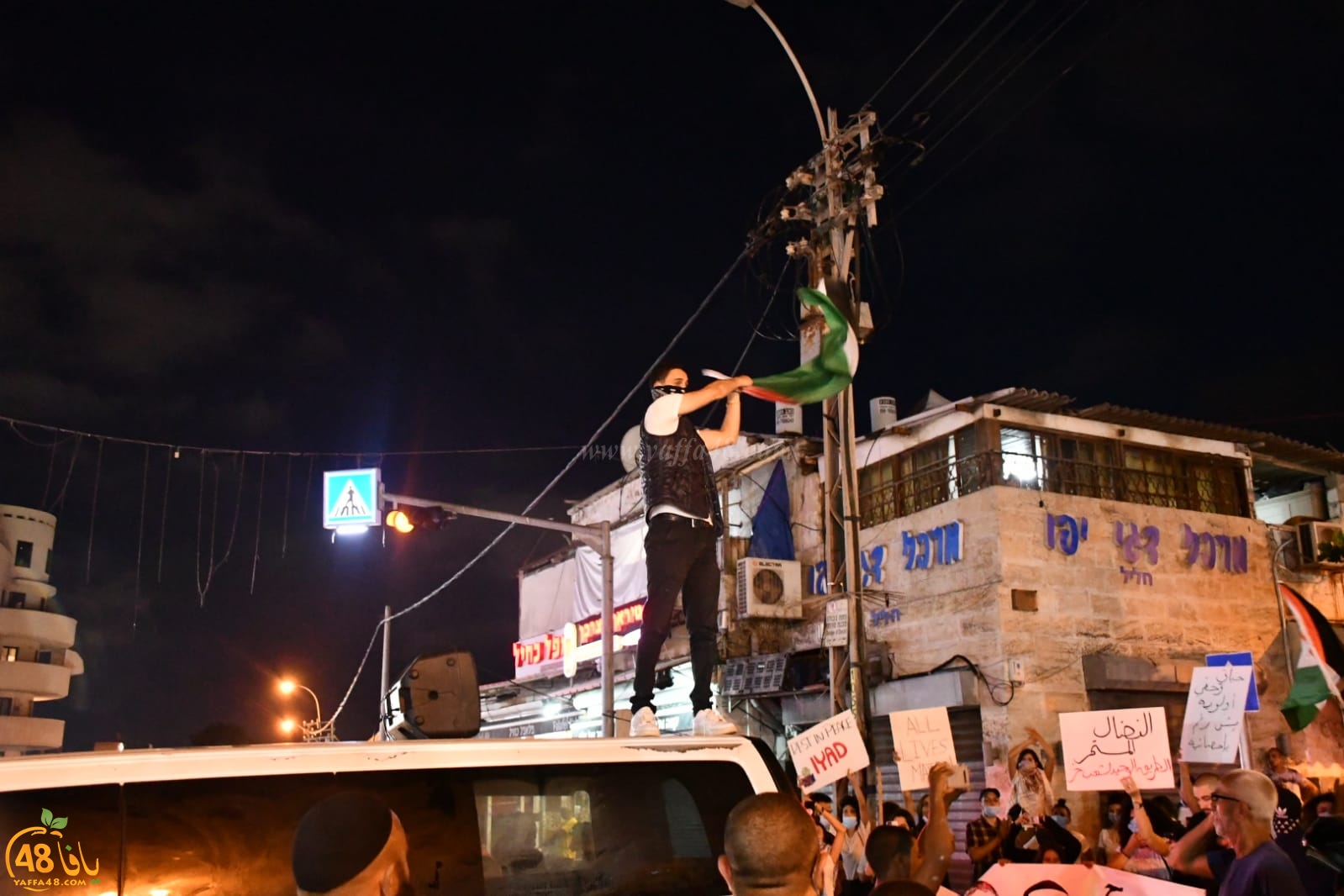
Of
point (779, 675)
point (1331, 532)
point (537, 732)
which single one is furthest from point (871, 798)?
point (537, 732)

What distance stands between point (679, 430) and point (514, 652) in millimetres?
24363

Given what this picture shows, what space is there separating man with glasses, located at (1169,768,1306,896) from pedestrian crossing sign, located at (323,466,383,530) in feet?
47.5

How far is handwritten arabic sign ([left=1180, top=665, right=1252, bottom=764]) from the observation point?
27.7 feet

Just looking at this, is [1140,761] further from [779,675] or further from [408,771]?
[779,675]

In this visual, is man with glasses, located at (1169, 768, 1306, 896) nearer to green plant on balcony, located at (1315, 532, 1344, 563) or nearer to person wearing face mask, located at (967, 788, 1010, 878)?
person wearing face mask, located at (967, 788, 1010, 878)

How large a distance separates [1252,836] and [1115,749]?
2830 mm

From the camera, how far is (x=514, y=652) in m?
30.6

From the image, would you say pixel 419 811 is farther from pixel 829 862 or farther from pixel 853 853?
pixel 853 853

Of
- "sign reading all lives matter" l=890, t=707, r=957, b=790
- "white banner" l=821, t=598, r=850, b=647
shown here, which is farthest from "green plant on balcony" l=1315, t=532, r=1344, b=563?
"sign reading all lives matter" l=890, t=707, r=957, b=790

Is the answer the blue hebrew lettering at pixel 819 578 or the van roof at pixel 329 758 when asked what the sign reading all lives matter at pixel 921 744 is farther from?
the blue hebrew lettering at pixel 819 578

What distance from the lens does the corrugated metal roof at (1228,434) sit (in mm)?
19344

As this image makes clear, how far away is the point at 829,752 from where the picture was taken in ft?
27.9

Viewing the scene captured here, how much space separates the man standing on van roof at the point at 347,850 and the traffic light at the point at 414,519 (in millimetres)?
14892

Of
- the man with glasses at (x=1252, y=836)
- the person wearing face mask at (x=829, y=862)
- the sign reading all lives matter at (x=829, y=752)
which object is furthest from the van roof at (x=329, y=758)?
the sign reading all lives matter at (x=829, y=752)
